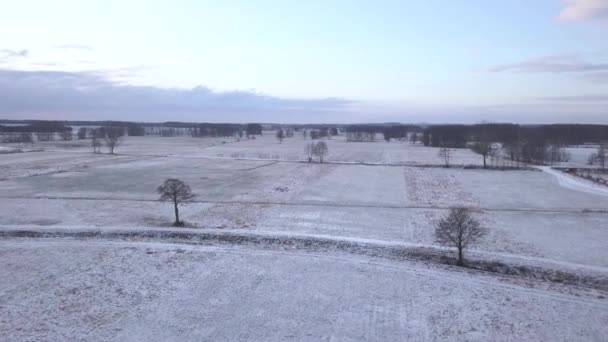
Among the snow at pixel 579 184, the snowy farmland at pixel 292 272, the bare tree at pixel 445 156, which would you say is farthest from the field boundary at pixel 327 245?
the bare tree at pixel 445 156

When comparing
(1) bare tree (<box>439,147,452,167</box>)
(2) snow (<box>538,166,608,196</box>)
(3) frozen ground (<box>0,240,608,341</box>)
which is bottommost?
(3) frozen ground (<box>0,240,608,341</box>)

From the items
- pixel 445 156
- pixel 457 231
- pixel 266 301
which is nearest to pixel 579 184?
pixel 445 156

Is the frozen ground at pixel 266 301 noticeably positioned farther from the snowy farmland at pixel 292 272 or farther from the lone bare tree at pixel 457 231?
the lone bare tree at pixel 457 231

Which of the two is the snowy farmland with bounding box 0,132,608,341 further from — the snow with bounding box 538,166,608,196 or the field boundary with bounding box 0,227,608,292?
the snow with bounding box 538,166,608,196

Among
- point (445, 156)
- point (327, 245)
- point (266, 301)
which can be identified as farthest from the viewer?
point (445, 156)

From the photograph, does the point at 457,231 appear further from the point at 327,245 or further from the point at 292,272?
the point at 292,272

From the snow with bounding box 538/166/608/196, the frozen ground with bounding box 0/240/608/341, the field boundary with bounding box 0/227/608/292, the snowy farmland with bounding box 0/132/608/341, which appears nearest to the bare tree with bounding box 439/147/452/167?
the snow with bounding box 538/166/608/196

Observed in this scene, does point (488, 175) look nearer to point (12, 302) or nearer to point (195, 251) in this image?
point (195, 251)
